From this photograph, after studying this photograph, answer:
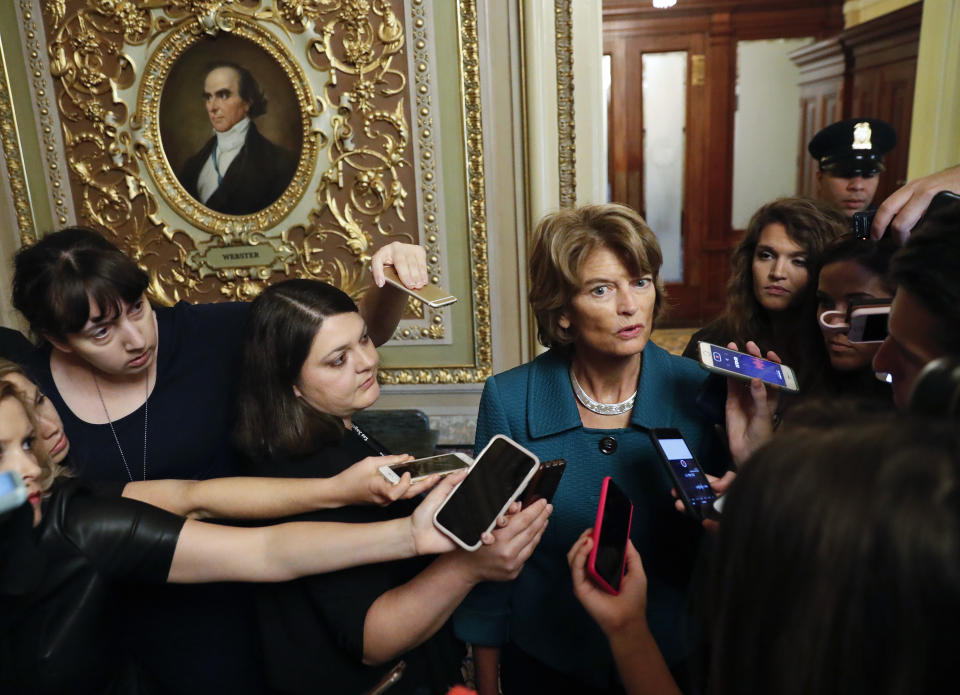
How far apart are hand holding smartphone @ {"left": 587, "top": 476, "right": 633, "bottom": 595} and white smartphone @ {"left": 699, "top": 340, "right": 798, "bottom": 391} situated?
355 mm

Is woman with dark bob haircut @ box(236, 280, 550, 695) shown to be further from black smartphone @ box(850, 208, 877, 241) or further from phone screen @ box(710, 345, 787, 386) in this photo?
black smartphone @ box(850, 208, 877, 241)

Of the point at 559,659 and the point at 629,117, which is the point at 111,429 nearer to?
the point at 559,659

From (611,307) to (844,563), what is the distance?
43.5 inches

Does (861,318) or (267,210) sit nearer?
(861,318)

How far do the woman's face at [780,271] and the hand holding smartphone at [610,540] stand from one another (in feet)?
4.00

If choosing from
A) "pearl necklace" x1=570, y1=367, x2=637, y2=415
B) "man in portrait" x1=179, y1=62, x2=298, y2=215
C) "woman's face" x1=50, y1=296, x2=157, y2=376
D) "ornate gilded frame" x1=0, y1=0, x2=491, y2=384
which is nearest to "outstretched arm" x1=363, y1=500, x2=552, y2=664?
"pearl necklace" x1=570, y1=367, x2=637, y2=415

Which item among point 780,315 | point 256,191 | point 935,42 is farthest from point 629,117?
point 780,315

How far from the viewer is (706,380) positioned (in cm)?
159

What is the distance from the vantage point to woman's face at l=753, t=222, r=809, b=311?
2180mm

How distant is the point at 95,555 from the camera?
1130mm

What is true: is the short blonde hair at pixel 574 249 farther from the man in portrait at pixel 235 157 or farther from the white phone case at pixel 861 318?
the man in portrait at pixel 235 157

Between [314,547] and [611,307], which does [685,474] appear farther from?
[314,547]

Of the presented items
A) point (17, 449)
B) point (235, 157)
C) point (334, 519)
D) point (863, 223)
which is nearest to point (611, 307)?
point (863, 223)

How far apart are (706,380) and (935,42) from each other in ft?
9.91
